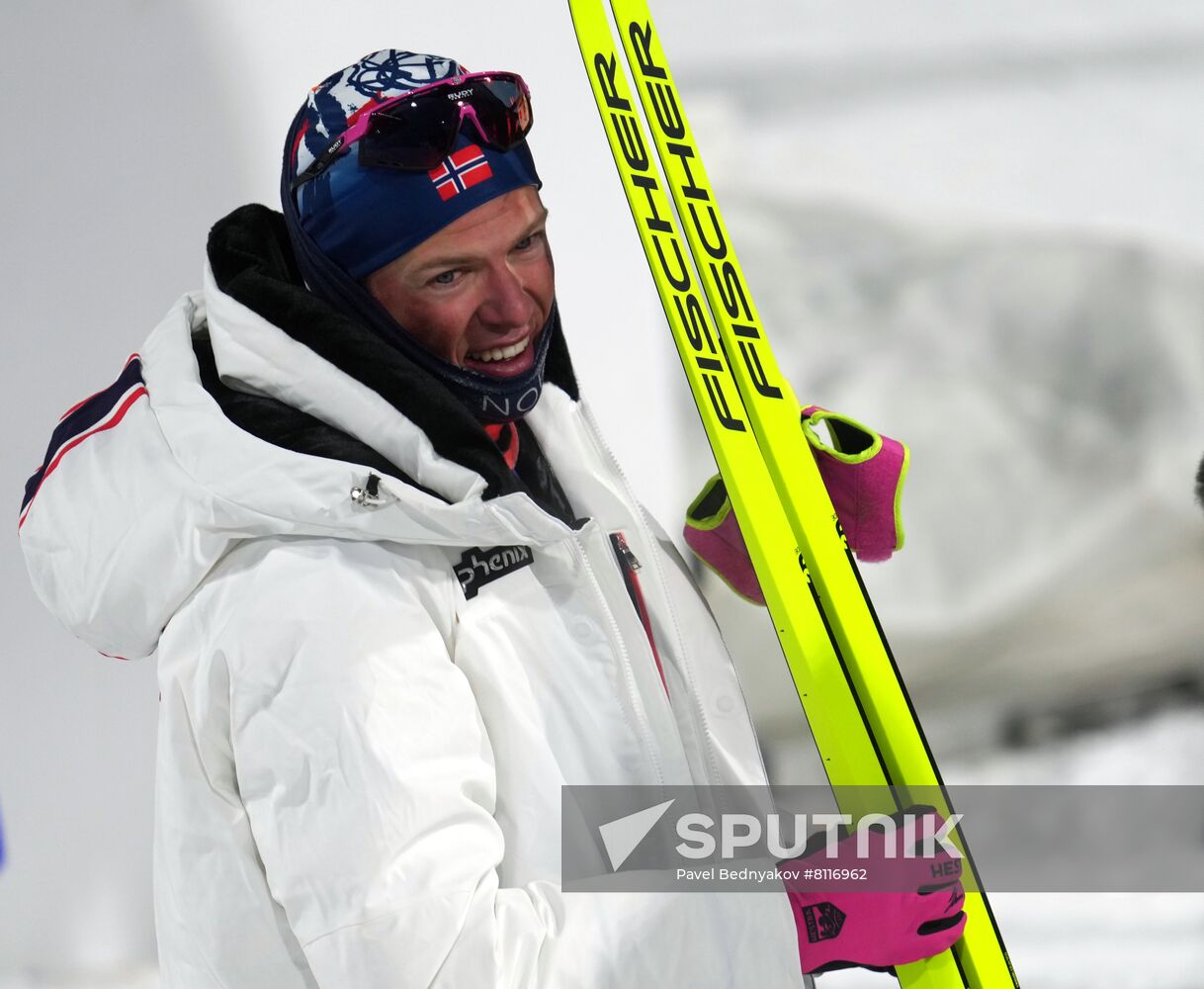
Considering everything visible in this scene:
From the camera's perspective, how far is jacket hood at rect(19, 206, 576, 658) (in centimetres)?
81

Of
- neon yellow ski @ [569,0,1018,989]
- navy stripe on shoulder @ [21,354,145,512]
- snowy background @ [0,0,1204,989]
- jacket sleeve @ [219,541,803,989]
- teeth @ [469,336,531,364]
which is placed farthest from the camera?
snowy background @ [0,0,1204,989]

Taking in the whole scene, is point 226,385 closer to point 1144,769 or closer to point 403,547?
point 403,547

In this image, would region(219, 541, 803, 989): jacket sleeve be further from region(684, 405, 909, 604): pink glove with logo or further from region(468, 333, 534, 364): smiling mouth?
region(684, 405, 909, 604): pink glove with logo

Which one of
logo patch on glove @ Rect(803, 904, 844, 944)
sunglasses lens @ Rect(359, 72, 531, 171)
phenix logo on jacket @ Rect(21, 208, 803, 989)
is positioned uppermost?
sunglasses lens @ Rect(359, 72, 531, 171)

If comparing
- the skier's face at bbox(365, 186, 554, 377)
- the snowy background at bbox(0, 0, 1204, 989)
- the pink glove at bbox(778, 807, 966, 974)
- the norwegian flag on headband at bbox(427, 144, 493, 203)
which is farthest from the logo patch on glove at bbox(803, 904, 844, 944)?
the snowy background at bbox(0, 0, 1204, 989)

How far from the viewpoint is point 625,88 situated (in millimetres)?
1375

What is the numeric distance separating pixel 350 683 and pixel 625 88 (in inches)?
35.2

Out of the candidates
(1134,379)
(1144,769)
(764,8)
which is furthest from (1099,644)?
(764,8)

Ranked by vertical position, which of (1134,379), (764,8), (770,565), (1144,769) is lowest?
(770,565)

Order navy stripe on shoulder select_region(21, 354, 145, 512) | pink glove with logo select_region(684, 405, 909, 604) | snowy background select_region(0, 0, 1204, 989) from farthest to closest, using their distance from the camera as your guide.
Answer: snowy background select_region(0, 0, 1204, 989)
pink glove with logo select_region(684, 405, 909, 604)
navy stripe on shoulder select_region(21, 354, 145, 512)

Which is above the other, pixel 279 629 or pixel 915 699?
pixel 915 699

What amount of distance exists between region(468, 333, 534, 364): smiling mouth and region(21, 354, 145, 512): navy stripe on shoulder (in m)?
0.28

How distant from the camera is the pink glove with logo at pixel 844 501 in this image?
134 cm

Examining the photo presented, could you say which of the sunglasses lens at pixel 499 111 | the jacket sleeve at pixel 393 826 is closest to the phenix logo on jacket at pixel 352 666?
the jacket sleeve at pixel 393 826
